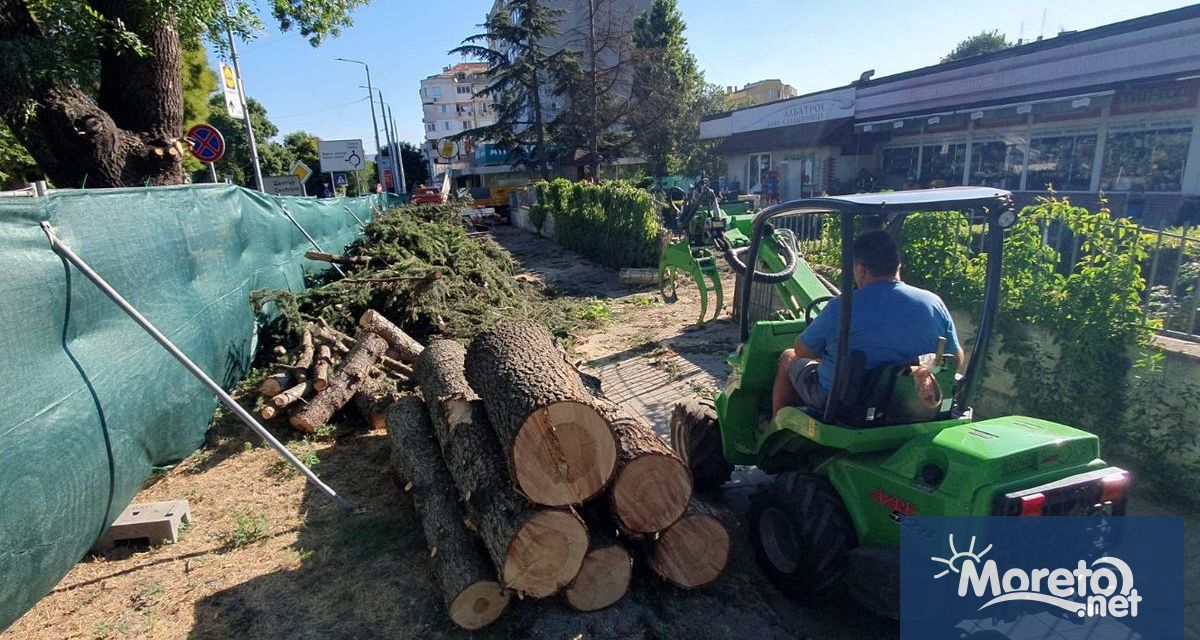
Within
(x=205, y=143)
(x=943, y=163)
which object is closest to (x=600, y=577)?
(x=205, y=143)

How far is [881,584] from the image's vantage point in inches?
103

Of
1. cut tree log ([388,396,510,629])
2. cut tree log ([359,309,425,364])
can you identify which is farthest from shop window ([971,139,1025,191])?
cut tree log ([388,396,510,629])

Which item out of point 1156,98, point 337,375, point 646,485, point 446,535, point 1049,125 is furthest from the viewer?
point 1049,125

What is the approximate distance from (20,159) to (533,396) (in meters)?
Answer: 14.3

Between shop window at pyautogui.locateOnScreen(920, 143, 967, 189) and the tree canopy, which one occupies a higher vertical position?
the tree canopy

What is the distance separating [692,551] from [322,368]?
158 inches

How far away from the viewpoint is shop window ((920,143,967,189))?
20.9 m

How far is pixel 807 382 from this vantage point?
311 centimetres

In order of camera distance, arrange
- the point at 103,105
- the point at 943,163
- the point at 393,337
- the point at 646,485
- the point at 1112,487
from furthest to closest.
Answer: the point at 943,163 → the point at 103,105 → the point at 393,337 → the point at 646,485 → the point at 1112,487

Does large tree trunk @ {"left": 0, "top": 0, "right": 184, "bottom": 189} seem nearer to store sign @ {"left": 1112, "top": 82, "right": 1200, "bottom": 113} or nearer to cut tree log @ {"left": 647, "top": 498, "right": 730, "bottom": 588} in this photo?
cut tree log @ {"left": 647, "top": 498, "right": 730, "bottom": 588}

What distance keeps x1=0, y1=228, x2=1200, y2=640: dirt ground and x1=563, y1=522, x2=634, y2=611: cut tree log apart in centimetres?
7

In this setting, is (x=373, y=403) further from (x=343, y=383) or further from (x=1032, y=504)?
(x=1032, y=504)

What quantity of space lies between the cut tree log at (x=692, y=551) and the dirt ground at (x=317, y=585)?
0.16 m

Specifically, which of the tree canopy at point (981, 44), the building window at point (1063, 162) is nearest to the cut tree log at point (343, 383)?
the building window at point (1063, 162)
